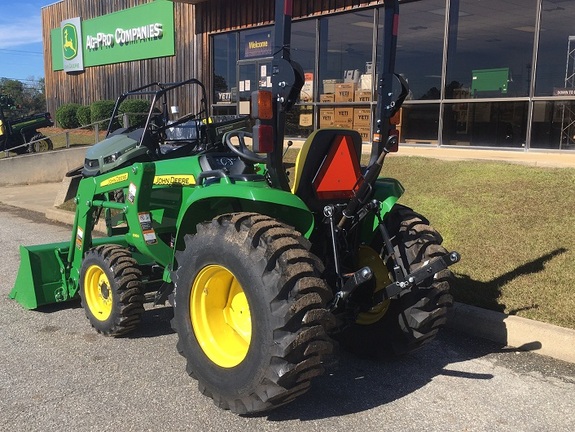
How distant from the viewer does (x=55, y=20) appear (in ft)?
76.4

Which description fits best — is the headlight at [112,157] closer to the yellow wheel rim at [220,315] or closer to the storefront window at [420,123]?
the yellow wheel rim at [220,315]

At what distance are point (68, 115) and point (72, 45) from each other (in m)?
2.90

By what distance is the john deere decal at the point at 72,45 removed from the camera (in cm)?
2170

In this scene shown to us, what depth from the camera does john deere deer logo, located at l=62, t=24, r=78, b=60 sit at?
21906 millimetres

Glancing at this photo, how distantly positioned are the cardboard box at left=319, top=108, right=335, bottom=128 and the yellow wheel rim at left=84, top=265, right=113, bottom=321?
364 inches

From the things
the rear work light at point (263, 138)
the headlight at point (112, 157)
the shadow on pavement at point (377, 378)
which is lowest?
the shadow on pavement at point (377, 378)

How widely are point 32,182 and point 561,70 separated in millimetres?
13603

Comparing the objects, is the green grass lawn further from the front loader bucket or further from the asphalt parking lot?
the front loader bucket

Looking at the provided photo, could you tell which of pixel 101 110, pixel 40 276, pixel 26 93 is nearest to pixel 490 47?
pixel 40 276

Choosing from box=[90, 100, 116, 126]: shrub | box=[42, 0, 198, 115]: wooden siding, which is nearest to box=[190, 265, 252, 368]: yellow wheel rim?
box=[42, 0, 198, 115]: wooden siding

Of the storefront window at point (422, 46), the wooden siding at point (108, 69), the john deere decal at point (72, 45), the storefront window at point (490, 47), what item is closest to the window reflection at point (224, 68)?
the wooden siding at point (108, 69)

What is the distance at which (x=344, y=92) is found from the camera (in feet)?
42.0

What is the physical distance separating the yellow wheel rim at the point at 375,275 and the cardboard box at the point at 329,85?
378 inches

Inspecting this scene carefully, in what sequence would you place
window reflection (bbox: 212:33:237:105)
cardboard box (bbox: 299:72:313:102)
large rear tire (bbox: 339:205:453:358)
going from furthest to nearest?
1. window reflection (bbox: 212:33:237:105)
2. cardboard box (bbox: 299:72:313:102)
3. large rear tire (bbox: 339:205:453:358)
